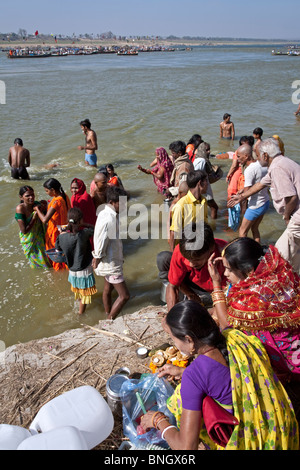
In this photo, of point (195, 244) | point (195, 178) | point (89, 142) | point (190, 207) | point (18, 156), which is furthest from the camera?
point (18, 156)

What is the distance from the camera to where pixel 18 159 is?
930 centimetres

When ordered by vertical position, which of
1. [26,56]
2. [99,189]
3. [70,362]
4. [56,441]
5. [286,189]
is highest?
[26,56]

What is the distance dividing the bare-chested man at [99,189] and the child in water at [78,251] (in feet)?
3.67

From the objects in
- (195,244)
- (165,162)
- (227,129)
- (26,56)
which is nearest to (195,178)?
(195,244)

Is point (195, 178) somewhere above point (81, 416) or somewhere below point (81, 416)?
above

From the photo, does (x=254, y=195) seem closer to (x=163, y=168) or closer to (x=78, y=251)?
(x=163, y=168)

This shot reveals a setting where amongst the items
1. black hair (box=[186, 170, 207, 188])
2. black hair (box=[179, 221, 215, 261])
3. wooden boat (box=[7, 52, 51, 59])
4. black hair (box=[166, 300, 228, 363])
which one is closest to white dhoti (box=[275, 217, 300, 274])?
black hair (box=[186, 170, 207, 188])

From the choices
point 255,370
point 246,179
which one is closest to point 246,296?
point 255,370

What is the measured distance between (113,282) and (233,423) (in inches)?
107

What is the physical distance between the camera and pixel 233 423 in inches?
70.2

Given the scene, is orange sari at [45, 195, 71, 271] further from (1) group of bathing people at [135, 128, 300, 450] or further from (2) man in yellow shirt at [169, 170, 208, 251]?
(1) group of bathing people at [135, 128, 300, 450]

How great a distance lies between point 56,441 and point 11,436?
0.42 metres

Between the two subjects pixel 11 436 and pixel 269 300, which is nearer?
pixel 11 436
